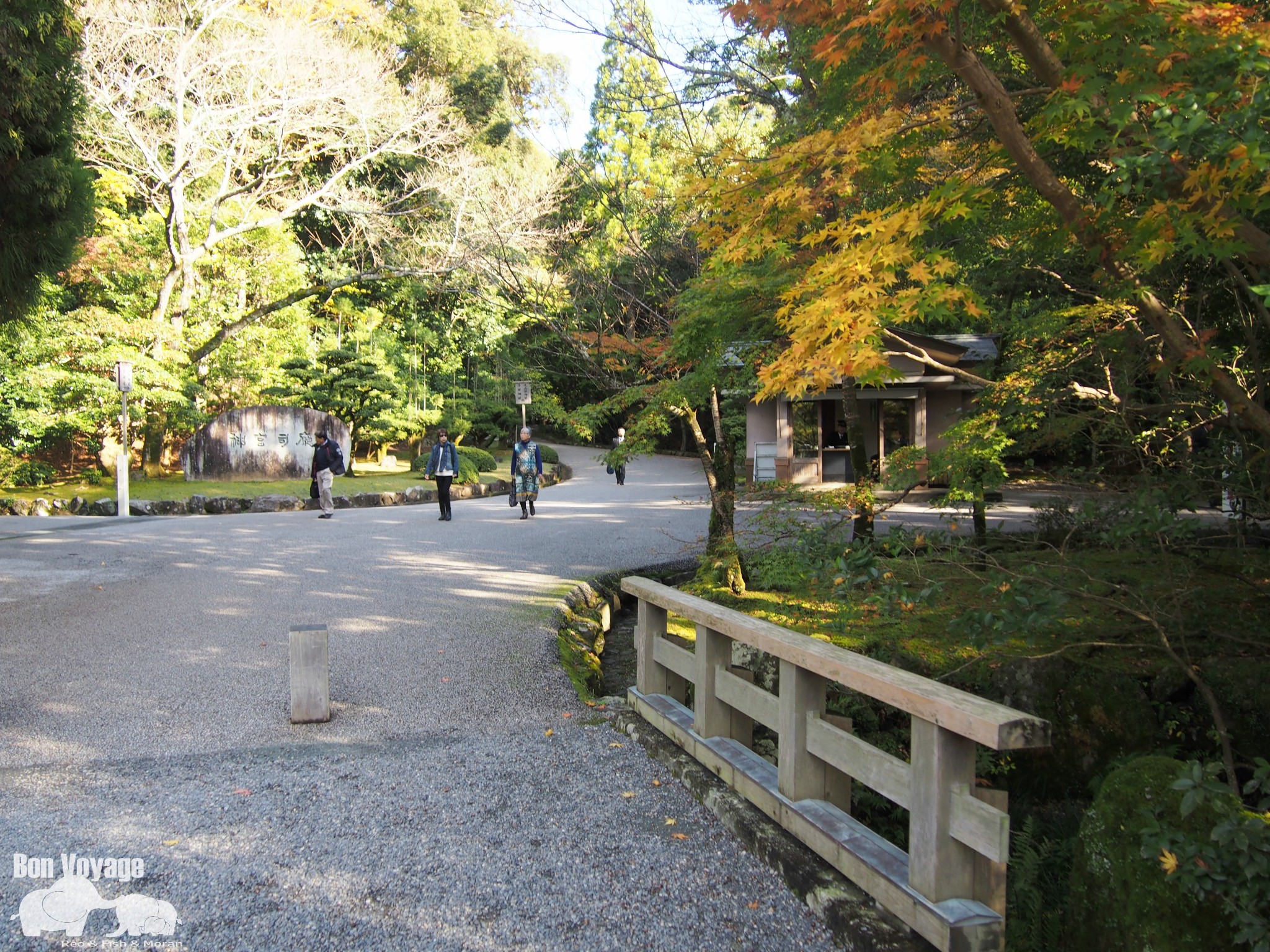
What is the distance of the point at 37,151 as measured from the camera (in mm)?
6977

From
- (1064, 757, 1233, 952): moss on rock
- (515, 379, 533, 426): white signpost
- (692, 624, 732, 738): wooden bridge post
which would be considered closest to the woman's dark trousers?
(515, 379, 533, 426): white signpost

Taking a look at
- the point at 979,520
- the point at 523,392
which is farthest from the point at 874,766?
the point at 523,392

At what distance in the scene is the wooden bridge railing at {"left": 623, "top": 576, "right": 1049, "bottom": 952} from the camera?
256cm

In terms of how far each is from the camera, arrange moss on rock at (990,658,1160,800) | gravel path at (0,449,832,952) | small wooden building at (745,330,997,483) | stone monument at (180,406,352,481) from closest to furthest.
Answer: gravel path at (0,449,832,952), moss on rock at (990,658,1160,800), small wooden building at (745,330,997,483), stone monument at (180,406,352,481)

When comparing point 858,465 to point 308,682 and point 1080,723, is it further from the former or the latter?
point 308,682

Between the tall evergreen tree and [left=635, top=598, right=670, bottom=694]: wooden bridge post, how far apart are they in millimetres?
6033

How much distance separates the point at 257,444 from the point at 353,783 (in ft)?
59.6

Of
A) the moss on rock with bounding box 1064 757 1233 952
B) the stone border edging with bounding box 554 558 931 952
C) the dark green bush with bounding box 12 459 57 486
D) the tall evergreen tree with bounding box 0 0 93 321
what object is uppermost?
the tall evergreen tree with bounding box 0 0 93 321

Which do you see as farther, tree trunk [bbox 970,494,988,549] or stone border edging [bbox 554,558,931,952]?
tree trunk [bbox 970,494,988,549]

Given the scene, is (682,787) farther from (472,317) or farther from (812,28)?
(472,317)

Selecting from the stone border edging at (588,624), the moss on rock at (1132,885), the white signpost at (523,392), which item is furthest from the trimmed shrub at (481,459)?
the moss on rock at (1132,885)

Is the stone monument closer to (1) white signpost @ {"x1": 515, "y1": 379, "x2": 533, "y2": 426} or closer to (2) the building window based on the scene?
(1) white signpost @ {"x1": 515, "y1": 379, "x2": 533, "y2": 426}

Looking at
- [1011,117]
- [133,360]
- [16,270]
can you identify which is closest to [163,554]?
[16,270]

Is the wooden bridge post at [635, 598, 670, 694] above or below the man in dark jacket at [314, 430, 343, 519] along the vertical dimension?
below
